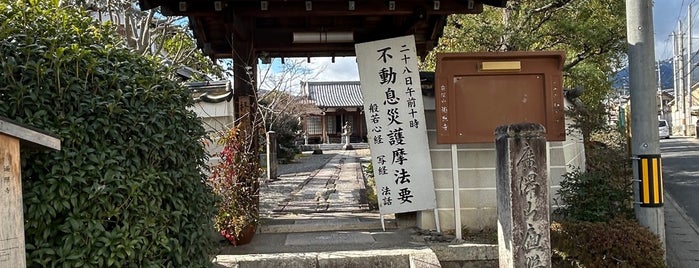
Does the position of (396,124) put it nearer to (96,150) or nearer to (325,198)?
(96,150)

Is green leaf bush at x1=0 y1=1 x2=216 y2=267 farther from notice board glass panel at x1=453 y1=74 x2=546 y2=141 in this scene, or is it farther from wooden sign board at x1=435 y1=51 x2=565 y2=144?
notice board glass panel at x1=453 y1=74 x2=546 y2=141

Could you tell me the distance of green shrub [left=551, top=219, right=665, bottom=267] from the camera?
16.9ft

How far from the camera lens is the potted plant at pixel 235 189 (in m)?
5.75

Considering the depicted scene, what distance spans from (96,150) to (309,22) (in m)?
4.90

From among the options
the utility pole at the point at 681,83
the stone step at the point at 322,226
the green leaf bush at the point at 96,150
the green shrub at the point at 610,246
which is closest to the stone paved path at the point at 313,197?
the stone step at the point at 322,226

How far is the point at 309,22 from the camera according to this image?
295 inches

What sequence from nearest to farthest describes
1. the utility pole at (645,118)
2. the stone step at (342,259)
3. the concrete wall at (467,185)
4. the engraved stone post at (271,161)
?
the stone step at (342,259)
the utility pole at (645,118)
the concrete wall at (467,185)
the engraved stone post at (271,161)

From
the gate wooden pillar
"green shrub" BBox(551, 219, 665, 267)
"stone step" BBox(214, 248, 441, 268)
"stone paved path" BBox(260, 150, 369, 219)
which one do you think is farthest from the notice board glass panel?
"stone paved path" BBox(260, 150, 369, 219)

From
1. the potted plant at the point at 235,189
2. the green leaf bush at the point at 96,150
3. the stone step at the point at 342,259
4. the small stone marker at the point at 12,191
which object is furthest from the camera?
the potted plant at the point at 235,189

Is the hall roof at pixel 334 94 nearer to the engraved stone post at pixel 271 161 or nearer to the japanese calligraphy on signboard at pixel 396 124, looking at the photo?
the engraved stone post at pixel 271 161

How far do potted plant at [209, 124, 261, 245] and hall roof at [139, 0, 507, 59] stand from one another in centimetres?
158

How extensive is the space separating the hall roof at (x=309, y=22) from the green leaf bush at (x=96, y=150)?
8.37 feet

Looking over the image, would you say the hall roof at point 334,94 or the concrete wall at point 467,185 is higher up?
the hall roof at point 334,94

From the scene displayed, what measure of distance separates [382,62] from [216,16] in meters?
2.33
